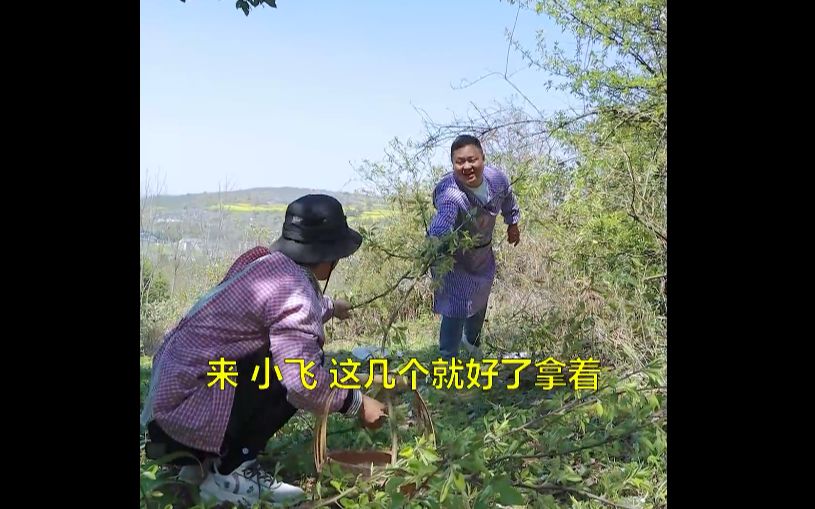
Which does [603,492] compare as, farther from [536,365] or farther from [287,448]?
[287,448]

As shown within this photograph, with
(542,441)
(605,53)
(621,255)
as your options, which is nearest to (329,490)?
(542,441)

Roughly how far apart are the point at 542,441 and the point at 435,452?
403 mm

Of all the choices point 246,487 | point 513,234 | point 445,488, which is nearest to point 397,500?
point 445,488

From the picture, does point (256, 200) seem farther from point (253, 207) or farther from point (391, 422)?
point (391, 422)

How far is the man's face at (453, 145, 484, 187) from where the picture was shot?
89.3 inches

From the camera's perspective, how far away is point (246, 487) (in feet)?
6.25

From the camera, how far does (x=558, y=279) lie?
279 cm

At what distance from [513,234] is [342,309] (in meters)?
0.73

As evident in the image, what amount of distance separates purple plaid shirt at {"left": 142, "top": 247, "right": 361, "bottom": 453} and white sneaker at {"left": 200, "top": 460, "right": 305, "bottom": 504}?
0.11m

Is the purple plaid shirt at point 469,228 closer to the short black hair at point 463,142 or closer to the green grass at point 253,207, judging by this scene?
the short black hair at point 463,142

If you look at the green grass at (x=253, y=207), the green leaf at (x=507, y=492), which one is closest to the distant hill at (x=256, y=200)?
the green grass at (x=253, y=207)

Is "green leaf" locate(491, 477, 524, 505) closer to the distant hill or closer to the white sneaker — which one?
the white sneaker

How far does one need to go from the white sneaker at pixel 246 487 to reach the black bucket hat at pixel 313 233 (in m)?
0.59
